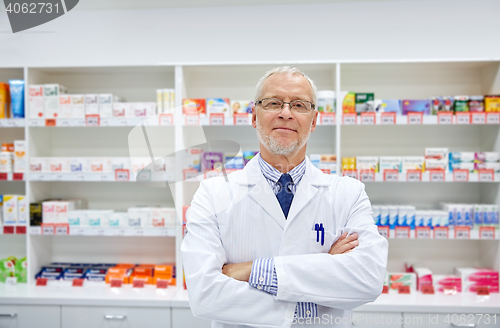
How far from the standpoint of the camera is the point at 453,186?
9.93ft

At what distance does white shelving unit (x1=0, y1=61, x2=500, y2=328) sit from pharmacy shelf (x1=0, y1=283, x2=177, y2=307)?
0.04m

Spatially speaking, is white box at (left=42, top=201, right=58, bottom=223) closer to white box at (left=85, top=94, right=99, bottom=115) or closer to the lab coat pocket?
white box at (left=85, top=94, right=99, bottom=115)

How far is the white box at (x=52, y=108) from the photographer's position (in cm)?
281

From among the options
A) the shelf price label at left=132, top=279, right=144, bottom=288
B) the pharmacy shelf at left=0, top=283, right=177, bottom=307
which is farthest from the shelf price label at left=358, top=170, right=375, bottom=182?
the shelf price label at left=132, top=279, right=144, bottom=288

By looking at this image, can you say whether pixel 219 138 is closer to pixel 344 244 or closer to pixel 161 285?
pixel 161 285

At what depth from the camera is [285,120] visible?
136 centimetres

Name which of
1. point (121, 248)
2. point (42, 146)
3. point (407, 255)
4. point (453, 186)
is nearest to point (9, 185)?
point (42, 146)

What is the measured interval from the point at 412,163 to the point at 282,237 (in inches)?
72.4

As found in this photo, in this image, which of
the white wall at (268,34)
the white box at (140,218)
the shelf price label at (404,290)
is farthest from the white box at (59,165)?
the shelf price label at (404,290)

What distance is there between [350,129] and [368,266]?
6.63ft

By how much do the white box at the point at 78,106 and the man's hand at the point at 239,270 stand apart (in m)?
2.18

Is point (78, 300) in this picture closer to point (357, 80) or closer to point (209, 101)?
point (209, 101)

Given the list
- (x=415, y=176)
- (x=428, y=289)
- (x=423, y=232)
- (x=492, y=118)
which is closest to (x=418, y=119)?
(x=415, y=176)

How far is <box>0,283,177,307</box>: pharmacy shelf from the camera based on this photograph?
249cm
